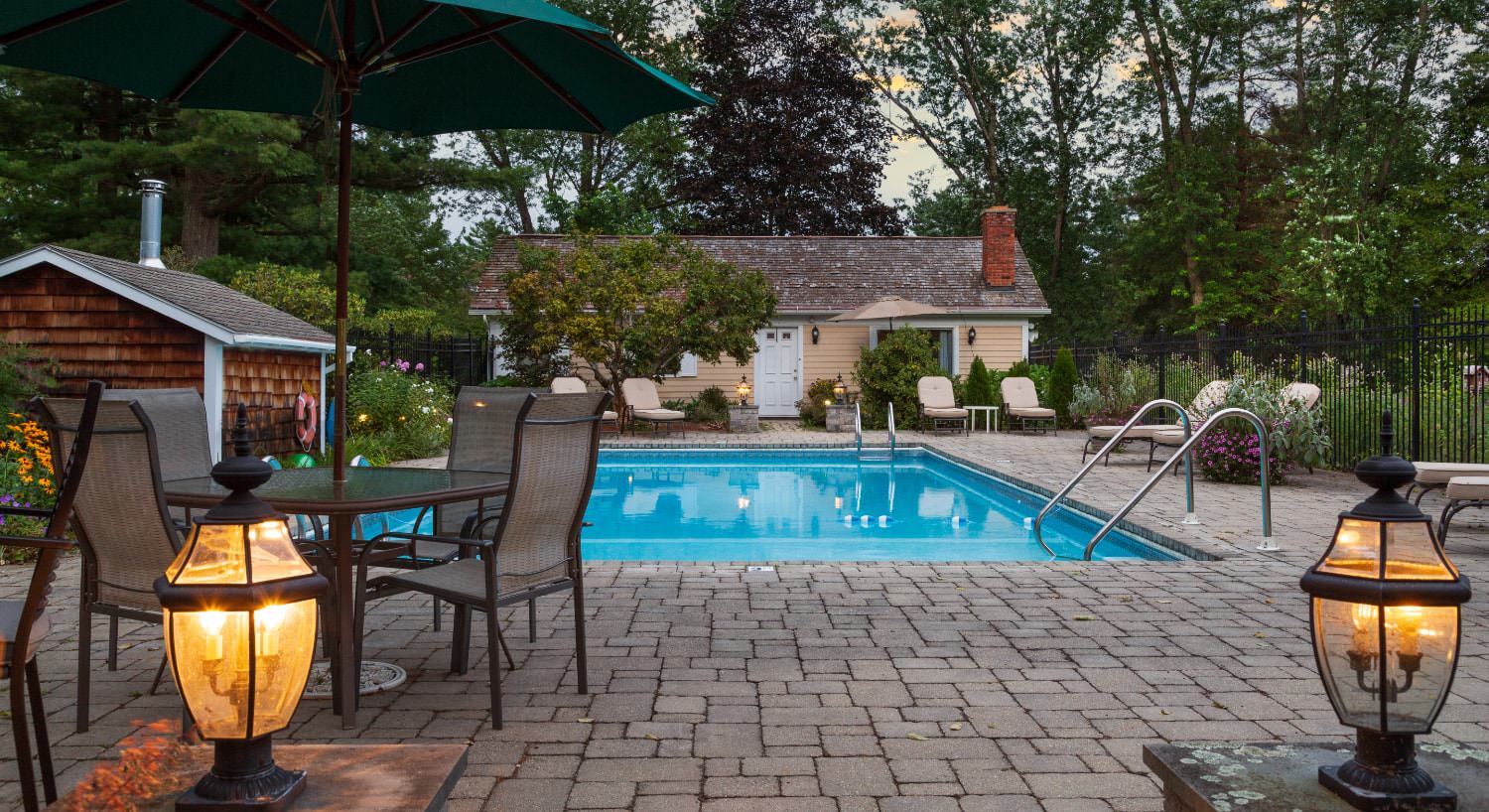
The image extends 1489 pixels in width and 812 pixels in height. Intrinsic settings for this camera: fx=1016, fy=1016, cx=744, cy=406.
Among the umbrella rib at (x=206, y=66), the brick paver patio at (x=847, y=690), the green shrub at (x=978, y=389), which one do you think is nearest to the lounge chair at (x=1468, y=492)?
the brick paver patio at (x=847, y=690)

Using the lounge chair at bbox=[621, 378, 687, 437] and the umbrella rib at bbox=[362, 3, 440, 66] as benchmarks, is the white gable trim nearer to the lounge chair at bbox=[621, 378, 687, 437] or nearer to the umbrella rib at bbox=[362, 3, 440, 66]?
the umbrella rib at bbox=[362, 3, 440, 66]

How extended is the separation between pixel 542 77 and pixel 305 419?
26.0ft

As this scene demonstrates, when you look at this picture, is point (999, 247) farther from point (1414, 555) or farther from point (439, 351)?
point (1414, 555)

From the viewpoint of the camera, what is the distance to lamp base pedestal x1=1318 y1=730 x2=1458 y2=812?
1423 mm

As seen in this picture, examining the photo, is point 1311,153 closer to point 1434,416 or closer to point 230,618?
point 1434,416

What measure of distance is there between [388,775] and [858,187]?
26.6m

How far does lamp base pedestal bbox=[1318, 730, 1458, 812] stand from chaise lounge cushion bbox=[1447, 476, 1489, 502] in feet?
16.7

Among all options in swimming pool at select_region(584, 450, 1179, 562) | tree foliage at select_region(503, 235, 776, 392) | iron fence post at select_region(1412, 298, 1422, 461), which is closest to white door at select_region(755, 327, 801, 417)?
tree foliage at select_region(503, 235, 776, 392)

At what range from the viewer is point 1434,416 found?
31.2 feet

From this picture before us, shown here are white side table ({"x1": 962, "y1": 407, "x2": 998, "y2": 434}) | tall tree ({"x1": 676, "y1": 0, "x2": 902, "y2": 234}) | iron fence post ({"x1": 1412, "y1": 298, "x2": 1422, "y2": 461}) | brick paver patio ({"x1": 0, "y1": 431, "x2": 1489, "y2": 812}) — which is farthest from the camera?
tall tree ({"x1": 676, "y1": 0, "x2": 902, "y2": 234})

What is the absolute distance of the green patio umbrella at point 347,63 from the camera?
3.53 m

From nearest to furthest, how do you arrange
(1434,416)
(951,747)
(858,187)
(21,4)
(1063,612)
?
(951,747), (21,4), (1063,612), (1434,416), (858,187)

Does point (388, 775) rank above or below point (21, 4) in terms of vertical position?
below

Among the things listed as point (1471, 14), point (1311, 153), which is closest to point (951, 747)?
point (1311, 153)
